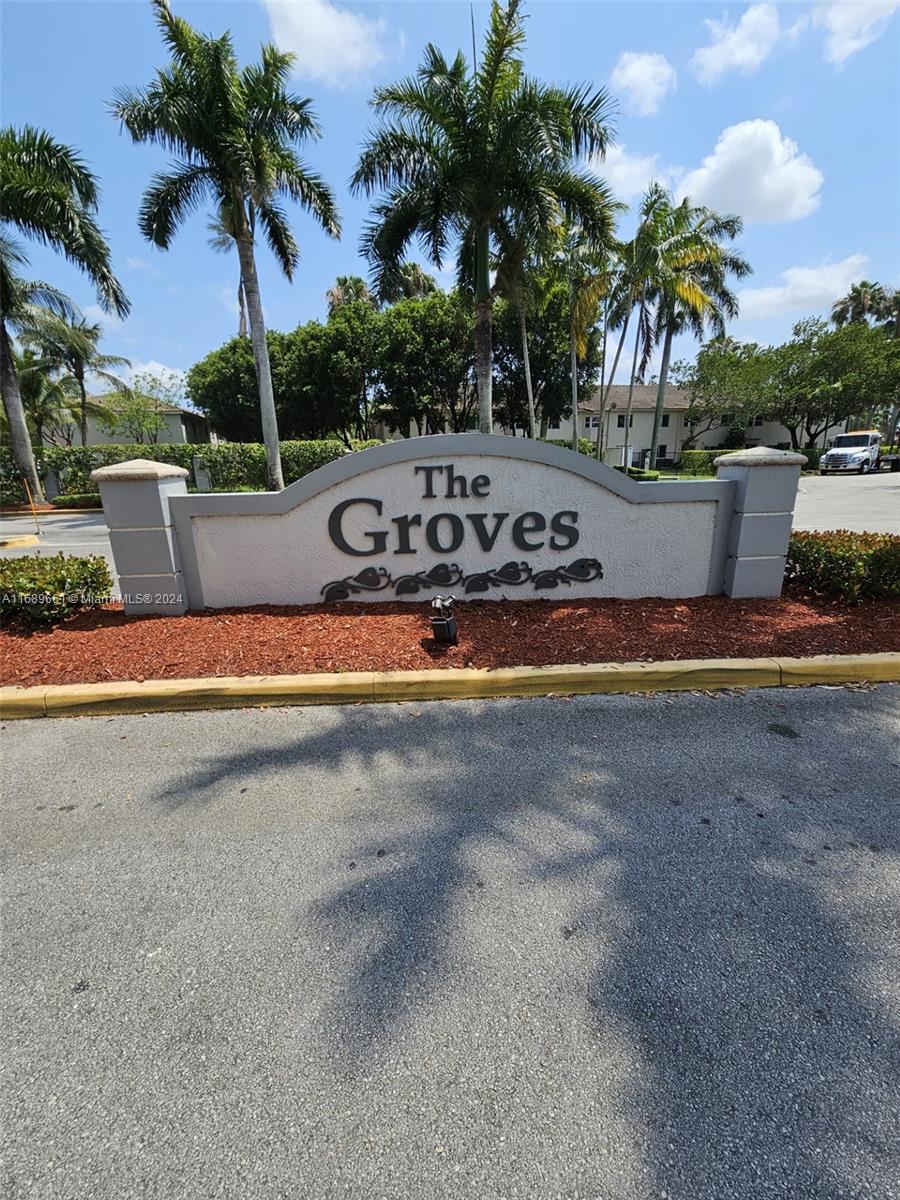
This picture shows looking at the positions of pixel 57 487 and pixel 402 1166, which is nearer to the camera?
pixel 402 1166

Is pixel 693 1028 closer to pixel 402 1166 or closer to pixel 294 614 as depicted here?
pixel 402 1166

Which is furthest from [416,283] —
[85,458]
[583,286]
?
[85,458]

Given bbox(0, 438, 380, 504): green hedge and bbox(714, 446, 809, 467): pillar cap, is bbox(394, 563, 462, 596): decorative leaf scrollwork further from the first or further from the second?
bbox(0, 438, 380, 504): green hedge

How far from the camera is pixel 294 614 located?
18.5ft

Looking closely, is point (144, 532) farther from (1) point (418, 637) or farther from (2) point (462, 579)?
(2) point (462, 579)

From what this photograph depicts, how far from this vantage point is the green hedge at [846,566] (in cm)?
557

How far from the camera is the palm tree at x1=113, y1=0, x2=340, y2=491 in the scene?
13117 mm

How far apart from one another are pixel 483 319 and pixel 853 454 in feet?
97.2

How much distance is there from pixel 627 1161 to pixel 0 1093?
189cm

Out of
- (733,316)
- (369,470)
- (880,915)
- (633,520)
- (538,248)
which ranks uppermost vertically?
(733,316)

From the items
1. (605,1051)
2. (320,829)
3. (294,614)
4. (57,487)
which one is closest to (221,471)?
(57,487)

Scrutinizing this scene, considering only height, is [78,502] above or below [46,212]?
below

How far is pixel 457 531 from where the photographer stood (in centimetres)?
573

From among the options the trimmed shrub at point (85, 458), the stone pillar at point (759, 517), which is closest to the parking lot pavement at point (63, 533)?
the trimmed shrub at point (85, 458)
